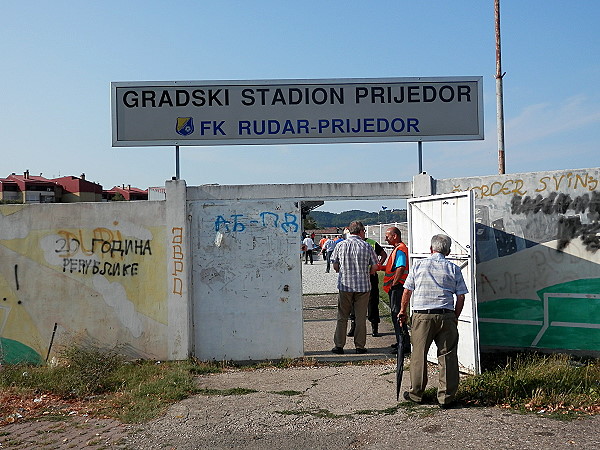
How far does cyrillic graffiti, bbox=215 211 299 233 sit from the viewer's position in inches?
327

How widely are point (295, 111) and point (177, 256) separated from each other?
2605 millimetres

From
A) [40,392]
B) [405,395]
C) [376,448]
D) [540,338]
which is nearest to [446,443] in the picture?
[376,448]

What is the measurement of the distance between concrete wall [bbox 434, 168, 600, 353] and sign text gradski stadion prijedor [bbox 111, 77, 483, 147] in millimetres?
1139

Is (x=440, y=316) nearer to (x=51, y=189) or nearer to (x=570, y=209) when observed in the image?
(x=570, y=209)

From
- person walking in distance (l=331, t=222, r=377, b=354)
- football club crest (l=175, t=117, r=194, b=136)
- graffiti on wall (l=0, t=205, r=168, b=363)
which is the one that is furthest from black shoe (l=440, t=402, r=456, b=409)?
football club crest (l=175, t=117, r=194, b=136)

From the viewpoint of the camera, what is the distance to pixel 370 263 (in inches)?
339

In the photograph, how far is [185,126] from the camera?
8570mm

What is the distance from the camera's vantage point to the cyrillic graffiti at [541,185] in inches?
297

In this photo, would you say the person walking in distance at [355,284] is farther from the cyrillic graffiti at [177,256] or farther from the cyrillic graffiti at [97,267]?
the cyrillic graffiti at [97,267]

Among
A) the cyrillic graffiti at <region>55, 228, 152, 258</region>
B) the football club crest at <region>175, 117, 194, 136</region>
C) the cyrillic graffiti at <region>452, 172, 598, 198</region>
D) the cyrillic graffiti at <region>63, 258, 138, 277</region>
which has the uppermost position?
the football club crest at <region>175, 117, 194, 136</region>

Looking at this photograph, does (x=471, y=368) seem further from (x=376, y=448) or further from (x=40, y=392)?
(x=40, y=392)

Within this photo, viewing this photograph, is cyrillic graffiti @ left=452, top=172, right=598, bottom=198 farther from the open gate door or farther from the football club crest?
the football club crest

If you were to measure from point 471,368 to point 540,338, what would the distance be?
135cm

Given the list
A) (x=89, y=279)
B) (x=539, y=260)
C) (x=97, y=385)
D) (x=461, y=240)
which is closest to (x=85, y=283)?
(x=89, y=279)
